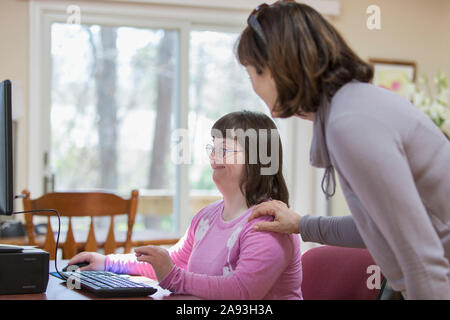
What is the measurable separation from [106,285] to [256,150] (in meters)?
0.46

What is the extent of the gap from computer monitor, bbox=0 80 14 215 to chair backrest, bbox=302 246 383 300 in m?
0.80

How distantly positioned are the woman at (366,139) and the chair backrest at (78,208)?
59.9 inches

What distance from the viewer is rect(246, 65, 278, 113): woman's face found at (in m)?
0.95

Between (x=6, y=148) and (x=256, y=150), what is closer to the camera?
(x=6, y=148)

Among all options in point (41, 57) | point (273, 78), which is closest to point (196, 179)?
point (41, 57)

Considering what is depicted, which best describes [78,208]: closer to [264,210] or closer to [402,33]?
[264,210]

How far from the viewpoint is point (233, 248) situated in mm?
1240

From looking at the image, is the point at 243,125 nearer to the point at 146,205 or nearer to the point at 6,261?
the point at 6,261

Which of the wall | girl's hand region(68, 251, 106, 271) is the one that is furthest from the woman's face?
the wall

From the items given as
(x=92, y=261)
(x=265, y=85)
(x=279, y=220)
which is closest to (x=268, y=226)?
(x=279, y=220)

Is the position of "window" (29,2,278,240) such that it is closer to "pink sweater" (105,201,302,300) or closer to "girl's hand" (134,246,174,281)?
"pink sweater" (105,201,302,300)

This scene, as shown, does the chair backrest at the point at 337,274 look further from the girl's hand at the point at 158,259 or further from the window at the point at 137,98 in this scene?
the window at the point at 137,98

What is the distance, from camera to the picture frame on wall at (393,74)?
3984 mm

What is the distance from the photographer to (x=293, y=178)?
12.8 ft
